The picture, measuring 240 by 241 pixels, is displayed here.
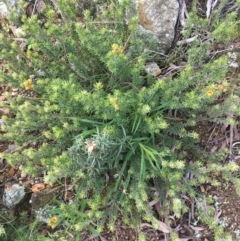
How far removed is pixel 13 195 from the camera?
3037 millimetres

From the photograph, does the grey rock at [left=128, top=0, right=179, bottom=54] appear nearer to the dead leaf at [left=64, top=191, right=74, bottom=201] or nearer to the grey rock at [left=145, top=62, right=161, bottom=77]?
the grey rock at [left=145, top=62, right=161, bottom=77]

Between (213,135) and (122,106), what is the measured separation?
1.07 m

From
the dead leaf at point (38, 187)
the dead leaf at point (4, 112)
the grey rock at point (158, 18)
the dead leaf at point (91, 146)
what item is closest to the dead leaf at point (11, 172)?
the dead leaf at point (38, 187)

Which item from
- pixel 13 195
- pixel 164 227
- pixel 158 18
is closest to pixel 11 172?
pixel 13 195

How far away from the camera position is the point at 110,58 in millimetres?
2355

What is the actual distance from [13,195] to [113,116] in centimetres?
123

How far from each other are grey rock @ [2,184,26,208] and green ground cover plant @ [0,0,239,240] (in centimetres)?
44

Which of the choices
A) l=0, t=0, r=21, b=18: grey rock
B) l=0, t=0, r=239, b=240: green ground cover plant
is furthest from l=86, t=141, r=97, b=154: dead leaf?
l=0, t=0, r=21, b=18: grey rock

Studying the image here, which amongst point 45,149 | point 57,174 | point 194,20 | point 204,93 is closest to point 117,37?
point 194,20

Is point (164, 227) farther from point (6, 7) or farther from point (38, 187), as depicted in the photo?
point (6, 7)

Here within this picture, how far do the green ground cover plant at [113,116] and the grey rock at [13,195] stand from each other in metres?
0.44

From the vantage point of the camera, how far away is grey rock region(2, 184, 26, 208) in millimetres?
3037

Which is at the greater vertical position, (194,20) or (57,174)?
(194,20)

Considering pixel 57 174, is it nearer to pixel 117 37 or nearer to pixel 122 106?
pixel 122 106
